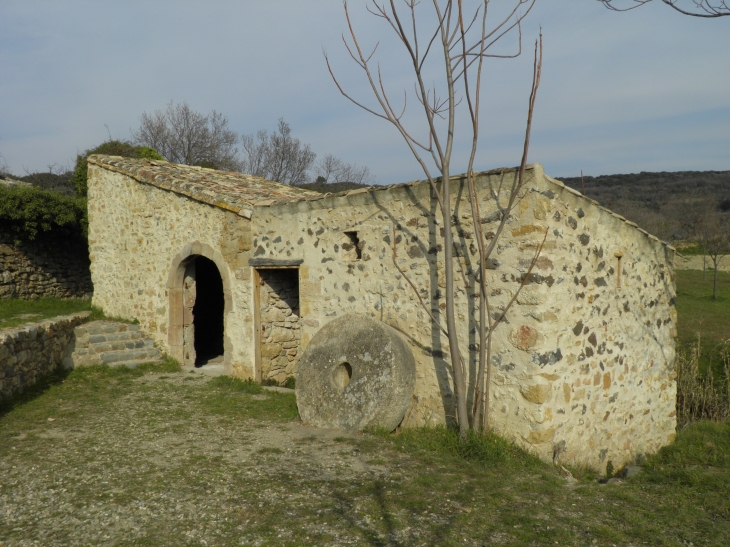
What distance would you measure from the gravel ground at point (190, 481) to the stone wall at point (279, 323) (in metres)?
1.50

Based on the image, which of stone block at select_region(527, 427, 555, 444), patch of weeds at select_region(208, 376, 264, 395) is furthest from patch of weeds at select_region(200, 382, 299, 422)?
stone block at select_region(527, 427, 555, 444)

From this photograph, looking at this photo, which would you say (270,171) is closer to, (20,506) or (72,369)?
(72,369)

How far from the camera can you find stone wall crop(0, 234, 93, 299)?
1284 centimetres

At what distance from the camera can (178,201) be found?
9430mm

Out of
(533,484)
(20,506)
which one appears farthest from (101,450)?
(533,484)

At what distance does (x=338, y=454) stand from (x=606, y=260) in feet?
11.1

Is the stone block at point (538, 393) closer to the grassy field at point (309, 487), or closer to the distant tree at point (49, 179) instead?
the grassy field at point (309, 487)

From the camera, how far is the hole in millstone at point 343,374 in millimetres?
6320

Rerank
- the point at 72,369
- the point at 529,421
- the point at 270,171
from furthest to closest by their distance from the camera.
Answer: the point at 270,171 < the point at 72,369 < the point at 529,421

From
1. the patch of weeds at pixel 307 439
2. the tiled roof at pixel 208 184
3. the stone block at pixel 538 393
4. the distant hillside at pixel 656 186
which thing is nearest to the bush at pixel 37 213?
the tiled roof at pixel 208 184

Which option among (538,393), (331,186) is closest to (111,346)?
(538,393)

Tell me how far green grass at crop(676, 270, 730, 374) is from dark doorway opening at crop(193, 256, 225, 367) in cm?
939

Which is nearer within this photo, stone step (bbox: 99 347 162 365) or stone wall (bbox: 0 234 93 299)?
stone step (bbox: 99 347 162 365)

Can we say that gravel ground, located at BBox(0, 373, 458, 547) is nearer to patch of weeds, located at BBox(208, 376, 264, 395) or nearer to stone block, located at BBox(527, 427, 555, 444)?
patch of weeds, located at BBox(208, 376, 264, 395)
